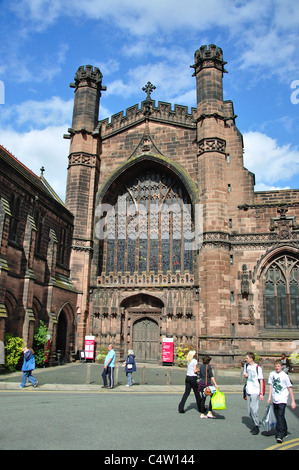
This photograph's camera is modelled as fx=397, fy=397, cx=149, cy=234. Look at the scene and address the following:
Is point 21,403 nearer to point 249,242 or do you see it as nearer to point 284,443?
point 284,443

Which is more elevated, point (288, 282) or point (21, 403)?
point (288, 282)

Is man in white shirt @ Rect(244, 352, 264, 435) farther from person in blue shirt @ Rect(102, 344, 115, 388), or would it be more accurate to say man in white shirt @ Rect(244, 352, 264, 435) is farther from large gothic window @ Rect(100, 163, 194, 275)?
large gothic window @ Rect(100, 163, 194, 275)

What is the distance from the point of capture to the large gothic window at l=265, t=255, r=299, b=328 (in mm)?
21422

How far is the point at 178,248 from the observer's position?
2464 cm

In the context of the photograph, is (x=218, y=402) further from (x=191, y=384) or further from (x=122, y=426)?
(x=122, y=426)

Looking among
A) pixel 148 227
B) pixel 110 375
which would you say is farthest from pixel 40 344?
pixel 148 227

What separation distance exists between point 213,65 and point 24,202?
14.5m

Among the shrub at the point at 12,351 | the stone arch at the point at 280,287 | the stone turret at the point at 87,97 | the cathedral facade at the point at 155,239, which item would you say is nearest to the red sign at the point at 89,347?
the cathedral facade at the point at 155,239

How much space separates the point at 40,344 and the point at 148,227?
10018 mm

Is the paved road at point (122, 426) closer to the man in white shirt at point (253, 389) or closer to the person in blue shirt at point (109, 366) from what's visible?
the man in white shirt at point (253, 389)

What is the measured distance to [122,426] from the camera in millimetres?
7051

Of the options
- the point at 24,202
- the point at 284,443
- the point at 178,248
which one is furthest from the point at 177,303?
the point at 284,443

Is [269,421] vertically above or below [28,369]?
below

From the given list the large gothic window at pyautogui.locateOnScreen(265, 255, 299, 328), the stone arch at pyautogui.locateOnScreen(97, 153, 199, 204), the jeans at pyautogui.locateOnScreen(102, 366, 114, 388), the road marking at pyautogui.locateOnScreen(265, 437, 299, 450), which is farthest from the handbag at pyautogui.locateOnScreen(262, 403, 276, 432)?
the stone arch at pyautogui.locateOnScreen(97, 153, 199, 204)
